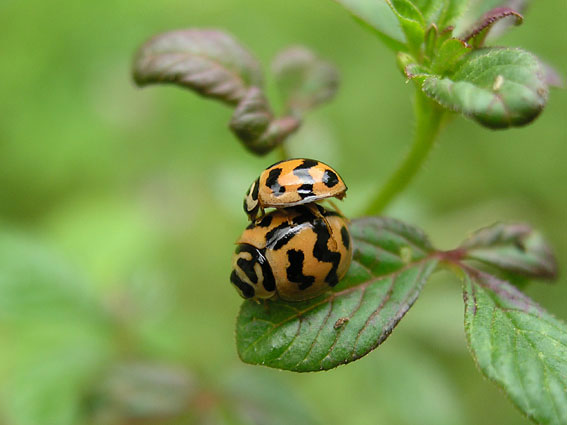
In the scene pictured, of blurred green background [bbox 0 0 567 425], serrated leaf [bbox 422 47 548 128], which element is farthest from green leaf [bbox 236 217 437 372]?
blurred green background [bbox 0 0 567 425]

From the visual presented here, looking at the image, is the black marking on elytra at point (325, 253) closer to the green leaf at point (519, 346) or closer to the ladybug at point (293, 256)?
the ladybug at point (293, 256)

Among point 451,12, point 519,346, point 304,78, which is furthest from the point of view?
point 304,78

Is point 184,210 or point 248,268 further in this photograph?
point 184,210

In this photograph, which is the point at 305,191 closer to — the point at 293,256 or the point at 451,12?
the point at 293,256

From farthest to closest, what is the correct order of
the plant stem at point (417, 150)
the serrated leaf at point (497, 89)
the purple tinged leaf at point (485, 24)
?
the plant stem at point (417, 150) → the purple tinged leaf at point (485, 24) → the serrated leaf at point (497, 89)

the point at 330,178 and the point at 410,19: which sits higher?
the point at 410,19

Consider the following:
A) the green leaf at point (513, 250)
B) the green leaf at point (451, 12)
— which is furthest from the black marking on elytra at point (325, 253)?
the green leaf at point (451, 12)

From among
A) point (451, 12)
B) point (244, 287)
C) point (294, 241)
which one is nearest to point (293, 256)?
point (294, 241)
